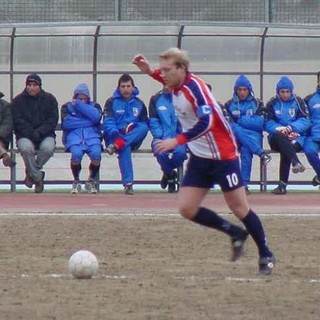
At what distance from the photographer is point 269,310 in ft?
27.1

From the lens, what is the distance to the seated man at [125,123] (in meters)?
18.8

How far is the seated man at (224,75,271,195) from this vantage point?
61.5ft

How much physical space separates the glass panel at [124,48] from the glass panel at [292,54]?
1.88 metres

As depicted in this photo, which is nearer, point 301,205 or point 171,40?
point 301,205

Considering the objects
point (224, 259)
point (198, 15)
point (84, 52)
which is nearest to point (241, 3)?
point (198, 15)

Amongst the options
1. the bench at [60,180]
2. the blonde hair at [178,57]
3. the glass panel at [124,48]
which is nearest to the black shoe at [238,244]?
the blonde hair at [178,57]

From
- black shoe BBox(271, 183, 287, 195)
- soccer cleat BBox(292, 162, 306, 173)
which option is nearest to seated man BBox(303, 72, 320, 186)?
soccer cleat BBox(292, 162, 306, 173)

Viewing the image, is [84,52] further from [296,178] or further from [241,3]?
[241,3]

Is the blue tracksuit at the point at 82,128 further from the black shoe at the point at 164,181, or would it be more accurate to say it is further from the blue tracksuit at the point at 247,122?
the blue tracksuit at the point at 247,122

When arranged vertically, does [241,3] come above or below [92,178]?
above

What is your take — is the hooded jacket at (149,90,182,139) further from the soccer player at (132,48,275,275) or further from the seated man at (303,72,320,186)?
the soccer player at (132,48,275,275)

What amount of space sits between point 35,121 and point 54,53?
15.4 feet

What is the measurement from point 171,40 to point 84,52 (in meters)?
2.05

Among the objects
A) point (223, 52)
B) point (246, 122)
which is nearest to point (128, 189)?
point (246, 122)
